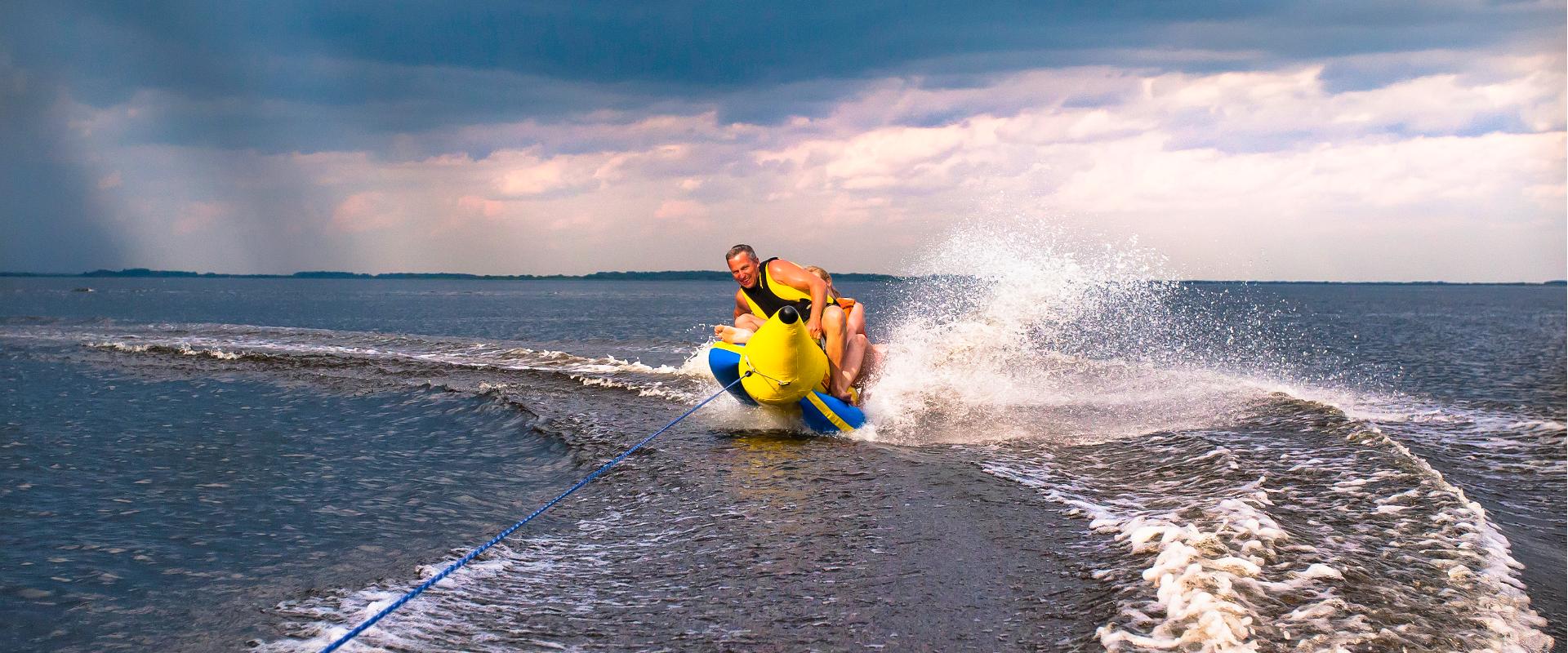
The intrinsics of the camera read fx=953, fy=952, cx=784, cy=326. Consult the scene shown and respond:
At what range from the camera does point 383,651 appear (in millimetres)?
3453

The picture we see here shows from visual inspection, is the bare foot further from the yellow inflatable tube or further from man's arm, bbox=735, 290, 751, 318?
man's arm, bbox=735, 290, 751, 318

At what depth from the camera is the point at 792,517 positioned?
5.30 m

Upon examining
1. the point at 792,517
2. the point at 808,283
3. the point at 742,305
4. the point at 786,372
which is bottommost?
the point at 792,517

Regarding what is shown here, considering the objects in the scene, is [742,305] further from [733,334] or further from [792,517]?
[792,517]

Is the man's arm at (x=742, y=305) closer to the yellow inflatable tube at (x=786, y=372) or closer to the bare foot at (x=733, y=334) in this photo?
the bare foot at (x=733, y=334)

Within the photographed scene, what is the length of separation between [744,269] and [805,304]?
653 mm

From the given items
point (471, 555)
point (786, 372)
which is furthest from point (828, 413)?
point (471, 555)

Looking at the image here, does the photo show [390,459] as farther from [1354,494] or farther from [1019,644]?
[1354,494]

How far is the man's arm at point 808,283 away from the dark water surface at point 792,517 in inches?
40.6

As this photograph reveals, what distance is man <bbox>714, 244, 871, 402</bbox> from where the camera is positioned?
8180mm

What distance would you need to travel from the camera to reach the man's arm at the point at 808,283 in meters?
8.13

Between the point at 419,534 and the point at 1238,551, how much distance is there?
163 inches

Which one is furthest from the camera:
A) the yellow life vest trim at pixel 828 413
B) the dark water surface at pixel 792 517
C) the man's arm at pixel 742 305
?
the man's arm at pixel 742 305

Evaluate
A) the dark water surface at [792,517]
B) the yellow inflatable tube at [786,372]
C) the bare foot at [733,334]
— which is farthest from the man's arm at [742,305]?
the dark water surface at [792,517]
